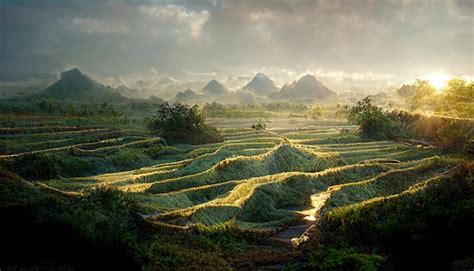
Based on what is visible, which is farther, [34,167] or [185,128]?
[185,128]

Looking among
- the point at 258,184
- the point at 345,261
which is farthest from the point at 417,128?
the point at 345,261

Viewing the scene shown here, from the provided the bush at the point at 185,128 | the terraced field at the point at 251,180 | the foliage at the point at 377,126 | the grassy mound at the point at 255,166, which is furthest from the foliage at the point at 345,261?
the foliage at the point at 377,126

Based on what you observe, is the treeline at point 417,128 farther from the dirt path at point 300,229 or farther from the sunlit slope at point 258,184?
the dirt path at point 300,229

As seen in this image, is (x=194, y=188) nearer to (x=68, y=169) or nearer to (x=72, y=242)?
(x=68, y=169)

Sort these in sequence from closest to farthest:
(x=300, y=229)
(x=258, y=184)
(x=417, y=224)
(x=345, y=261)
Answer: (x=345, y=261) → (x=417, y=224) → (x=300, y=229) → (x=258, y=184)

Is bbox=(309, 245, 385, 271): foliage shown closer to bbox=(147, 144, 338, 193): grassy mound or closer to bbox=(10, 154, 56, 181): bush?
bbox=(147, 144, 338, 193): grassy mound

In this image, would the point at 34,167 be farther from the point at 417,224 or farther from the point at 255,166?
the point at 417,224
